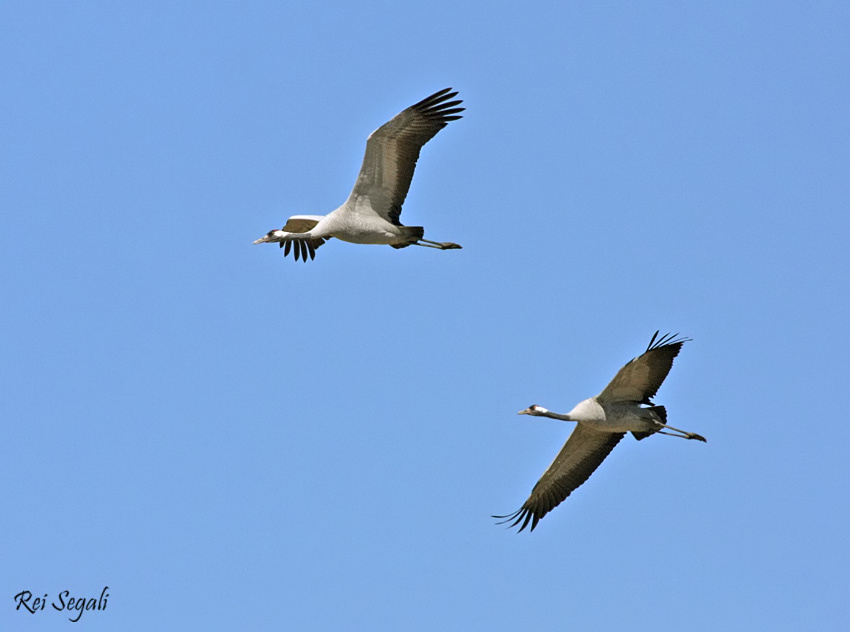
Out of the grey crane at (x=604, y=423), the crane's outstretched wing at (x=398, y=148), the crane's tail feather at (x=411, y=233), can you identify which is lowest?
the grey crane at (x=604, y=423)

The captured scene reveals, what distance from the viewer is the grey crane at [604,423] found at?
17.5 meters

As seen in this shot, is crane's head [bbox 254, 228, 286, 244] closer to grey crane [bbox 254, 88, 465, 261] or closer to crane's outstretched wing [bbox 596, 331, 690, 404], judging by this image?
grey crane [bbox 254, 88, 465, 261]

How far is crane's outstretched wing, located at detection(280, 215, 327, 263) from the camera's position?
2088 centimetres

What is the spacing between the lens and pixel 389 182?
18.2 meters

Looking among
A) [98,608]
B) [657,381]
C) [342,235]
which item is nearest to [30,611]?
[98,608]

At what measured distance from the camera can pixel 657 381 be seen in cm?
1773

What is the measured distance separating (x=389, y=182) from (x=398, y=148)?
54 centimetres

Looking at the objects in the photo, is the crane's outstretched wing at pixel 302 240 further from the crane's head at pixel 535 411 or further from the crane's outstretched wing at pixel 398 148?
the crane's head at pixel 535 411

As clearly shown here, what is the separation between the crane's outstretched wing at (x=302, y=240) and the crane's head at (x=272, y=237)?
0.48 ft

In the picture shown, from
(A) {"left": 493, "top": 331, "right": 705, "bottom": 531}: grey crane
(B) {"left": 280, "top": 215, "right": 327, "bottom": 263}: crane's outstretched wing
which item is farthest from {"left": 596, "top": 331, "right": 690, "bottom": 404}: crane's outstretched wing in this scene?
(B) {"left": 280, "top": 215, "right": 327, "bottom": 263}: crane's outstretched wing

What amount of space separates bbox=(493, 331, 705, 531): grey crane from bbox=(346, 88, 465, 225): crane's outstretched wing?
3.68 m

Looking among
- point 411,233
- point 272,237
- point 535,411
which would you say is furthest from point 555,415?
point 272,237

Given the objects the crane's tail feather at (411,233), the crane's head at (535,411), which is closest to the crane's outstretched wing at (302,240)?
the crane's tail feather at (411,233)

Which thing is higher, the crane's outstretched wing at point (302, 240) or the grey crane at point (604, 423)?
the crane's outstretched wing at point (302, 240)
